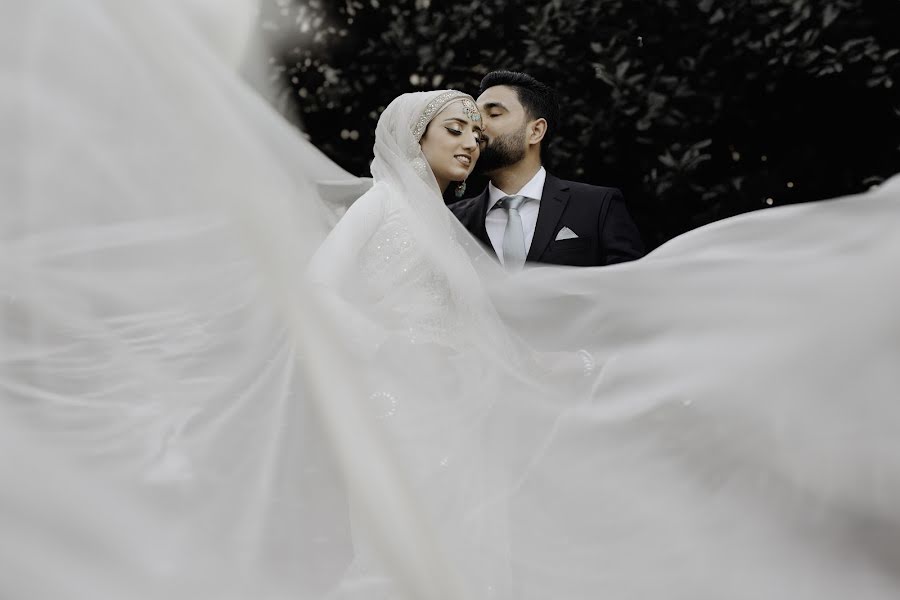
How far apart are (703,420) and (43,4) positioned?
76.8 inches

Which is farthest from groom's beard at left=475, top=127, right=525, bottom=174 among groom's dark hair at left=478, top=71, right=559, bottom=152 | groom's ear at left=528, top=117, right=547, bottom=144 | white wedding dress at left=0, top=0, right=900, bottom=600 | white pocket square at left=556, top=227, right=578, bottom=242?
white wedding dress at left=0, top=0, right=900, bottom=600

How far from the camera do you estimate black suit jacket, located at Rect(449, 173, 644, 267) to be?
436 centimetres

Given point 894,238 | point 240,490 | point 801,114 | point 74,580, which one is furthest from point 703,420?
point 801,114

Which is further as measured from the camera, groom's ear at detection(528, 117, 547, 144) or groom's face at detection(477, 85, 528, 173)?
groom's ear at detection(528, 117, 547, 144)

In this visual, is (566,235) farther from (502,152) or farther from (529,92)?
(529,92)

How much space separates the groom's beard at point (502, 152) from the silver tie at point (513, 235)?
183 mm

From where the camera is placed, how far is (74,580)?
1.92m

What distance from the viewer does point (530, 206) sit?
15.0 ft

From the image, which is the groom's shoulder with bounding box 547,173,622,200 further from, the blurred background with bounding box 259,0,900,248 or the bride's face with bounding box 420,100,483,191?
the blurred background with bounding box 259,0,900,248

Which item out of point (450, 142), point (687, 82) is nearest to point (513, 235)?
point (450, 142)

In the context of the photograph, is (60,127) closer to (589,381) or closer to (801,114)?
(589,381)

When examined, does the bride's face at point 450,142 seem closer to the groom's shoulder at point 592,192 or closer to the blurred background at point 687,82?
the groom's shoulder at point 592,192

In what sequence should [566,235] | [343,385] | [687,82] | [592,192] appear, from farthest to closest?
[687,82]
[592,192]
[566,235]
[343,385]

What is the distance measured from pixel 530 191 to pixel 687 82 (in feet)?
5.00
